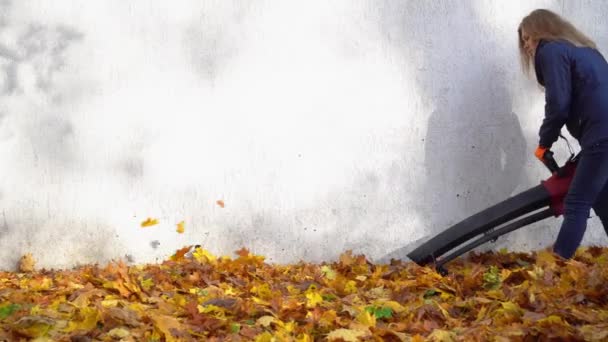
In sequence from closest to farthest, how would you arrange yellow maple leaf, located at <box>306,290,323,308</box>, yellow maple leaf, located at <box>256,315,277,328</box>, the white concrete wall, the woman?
yellow maple leaf, located at <box>256,315,277,328</box>
yellow maple leaf, located at <box>306,290,323,308</box>
the woman
the white concrete wall

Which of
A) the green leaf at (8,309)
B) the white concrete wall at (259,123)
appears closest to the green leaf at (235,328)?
the green leaf at (8,309)

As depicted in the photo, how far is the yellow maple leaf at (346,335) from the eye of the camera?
2.90 metres

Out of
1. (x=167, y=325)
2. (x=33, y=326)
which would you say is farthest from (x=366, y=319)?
(x=33, y=326)

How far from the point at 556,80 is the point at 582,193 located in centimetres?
62

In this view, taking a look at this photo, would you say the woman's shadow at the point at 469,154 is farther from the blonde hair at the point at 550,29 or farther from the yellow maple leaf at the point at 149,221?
the yellow maple leaf at the point at 149,221

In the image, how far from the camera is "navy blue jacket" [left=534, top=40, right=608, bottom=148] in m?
4.20

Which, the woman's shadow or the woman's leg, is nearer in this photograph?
the woman's leg

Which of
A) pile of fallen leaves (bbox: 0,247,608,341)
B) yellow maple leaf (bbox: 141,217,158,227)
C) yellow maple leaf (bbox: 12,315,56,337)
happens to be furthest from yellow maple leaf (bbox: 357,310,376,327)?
yellow maple leaf (bbox: 141,217,158,227)

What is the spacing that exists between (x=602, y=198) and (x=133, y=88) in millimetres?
2830

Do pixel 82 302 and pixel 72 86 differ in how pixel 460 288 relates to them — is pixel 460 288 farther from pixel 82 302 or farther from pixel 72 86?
pixel 72 86

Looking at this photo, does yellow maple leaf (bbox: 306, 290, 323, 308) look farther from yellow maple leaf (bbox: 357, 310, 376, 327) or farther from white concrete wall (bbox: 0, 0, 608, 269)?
white concrete wall (bbox: 0, 0, 608, 269)

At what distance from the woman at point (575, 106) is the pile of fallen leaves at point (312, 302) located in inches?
10.2

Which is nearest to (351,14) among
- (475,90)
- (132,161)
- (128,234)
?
(475,90)

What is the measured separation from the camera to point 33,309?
322 cm
